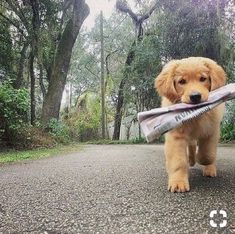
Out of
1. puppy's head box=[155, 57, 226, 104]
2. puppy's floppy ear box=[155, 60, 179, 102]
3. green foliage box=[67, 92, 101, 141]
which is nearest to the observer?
puppy's head box=[155, 57, 226, 104]

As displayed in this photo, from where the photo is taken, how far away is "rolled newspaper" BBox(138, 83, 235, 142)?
3215 mm

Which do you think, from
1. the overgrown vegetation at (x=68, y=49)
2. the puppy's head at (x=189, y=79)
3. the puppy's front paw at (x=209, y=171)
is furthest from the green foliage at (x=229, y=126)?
the puppy's head at (x=189, y=79)

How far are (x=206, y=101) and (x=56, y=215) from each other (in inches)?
57.0

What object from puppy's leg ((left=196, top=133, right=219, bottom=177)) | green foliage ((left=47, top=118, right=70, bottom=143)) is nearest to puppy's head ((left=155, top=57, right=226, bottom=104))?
puppy's leg ((left=196, top=133, right=219, bottom=177))

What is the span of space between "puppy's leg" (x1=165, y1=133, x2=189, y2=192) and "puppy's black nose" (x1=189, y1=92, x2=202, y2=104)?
363mm

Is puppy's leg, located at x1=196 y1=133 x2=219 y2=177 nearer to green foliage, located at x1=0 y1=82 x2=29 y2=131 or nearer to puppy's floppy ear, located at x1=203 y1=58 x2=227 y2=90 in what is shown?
puppy's floppy ear, located at x1=203 y1=58 x2=227 y2=90

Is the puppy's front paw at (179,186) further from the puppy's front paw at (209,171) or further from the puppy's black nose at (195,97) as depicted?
the puppy's front paw at (209,171)

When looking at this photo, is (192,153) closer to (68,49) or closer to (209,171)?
(209,171)

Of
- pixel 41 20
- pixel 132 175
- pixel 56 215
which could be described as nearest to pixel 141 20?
pixel 41 20

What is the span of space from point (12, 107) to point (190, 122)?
7.49 metres

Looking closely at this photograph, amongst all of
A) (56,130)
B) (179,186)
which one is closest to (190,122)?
(179,186)

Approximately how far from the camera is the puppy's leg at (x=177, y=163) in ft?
10.8

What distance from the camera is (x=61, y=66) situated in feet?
48.3

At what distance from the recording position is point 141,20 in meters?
22.7
